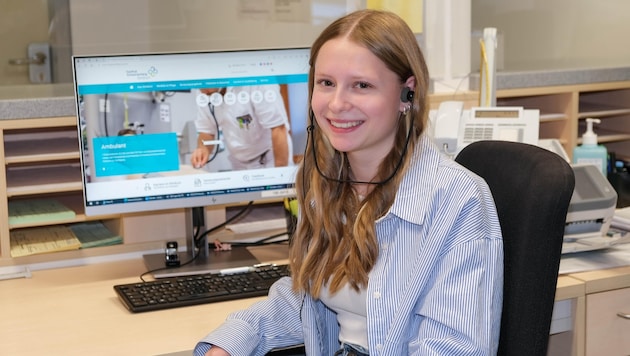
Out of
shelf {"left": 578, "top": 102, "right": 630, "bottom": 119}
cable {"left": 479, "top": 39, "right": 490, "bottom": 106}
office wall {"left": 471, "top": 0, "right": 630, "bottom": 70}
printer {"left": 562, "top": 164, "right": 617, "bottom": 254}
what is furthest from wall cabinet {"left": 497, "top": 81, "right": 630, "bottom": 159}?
printer {"left": 562, "top": 164, "right": 617, "bottom": 254}

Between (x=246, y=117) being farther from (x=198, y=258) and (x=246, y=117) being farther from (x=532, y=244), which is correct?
(x=532, y=244)

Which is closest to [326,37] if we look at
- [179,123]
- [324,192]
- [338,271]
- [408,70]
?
[408,70]

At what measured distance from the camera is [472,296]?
1.25m

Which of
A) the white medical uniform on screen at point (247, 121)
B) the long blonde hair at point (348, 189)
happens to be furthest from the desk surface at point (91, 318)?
the white medical uniform on screen at point (247, 121)

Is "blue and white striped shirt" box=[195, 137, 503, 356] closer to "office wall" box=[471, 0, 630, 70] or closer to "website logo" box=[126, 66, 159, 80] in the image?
"website logo" box=[126, 66, 159, 80]

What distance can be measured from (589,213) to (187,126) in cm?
84

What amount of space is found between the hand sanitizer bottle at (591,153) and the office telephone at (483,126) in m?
0.30

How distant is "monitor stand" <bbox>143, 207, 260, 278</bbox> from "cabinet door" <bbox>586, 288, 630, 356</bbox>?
683 millimetres

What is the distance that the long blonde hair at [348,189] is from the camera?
1.33m

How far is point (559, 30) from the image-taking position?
3416 millimetres

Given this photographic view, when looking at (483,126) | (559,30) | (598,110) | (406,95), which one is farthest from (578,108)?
(406,95)

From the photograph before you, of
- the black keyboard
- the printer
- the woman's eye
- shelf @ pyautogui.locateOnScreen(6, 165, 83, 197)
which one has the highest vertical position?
the woman's eye

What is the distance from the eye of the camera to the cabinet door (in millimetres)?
1694

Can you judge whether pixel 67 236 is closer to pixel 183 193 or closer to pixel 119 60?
pixel 183 193
